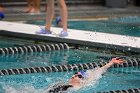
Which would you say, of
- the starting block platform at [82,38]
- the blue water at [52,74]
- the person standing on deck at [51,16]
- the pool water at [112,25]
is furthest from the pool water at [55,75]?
the pool water at [112,25]

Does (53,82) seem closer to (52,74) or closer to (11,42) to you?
(52,74)

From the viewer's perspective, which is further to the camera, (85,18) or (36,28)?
(85,18)

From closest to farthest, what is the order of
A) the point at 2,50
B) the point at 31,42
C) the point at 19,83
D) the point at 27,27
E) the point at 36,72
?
the point at 19,83 → the point at 36,72 → the point at 2,50 → the point at 31,42 → the point at 27,27

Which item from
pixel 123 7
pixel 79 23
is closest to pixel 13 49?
pixel 79 23

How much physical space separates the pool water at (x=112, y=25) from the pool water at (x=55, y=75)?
200 cm

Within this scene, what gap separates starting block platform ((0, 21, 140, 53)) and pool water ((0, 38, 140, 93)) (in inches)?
6.1

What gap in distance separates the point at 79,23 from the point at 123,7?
2.70m

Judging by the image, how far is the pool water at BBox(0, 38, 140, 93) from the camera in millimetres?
5762

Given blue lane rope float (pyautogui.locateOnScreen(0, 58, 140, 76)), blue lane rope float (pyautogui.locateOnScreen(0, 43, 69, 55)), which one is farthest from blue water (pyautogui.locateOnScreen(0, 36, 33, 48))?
blue lane rope float (pyautogui.locateOnScreen(0, 58, 140, 76))

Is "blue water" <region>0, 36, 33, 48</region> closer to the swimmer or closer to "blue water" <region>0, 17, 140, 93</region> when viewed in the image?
"blue water" <region>0, 17, 140, 93</region>

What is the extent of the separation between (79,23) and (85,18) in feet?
1.99

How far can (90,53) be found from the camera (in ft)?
24.8

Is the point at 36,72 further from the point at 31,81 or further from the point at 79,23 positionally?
the point at 79,23

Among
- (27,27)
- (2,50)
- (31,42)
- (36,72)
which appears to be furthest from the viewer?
(27,27)
